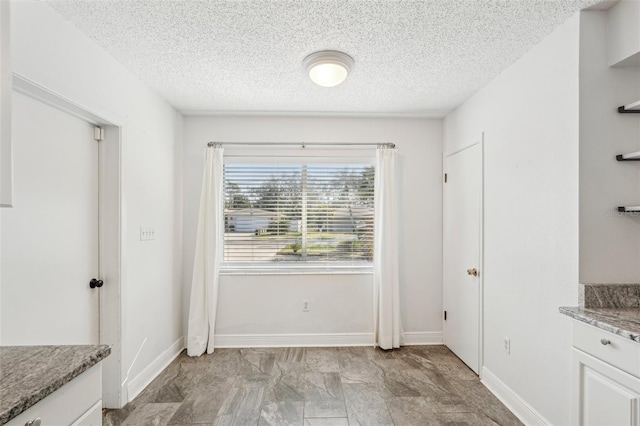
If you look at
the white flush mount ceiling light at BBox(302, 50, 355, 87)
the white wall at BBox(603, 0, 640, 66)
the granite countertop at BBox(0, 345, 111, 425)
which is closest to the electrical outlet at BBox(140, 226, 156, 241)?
the granite countertop at BBox(0, 345, 111, 425)

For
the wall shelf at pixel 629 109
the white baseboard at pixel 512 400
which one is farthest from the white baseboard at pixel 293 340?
the wall shelf at pixel 629 109

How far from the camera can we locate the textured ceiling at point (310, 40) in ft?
5.95

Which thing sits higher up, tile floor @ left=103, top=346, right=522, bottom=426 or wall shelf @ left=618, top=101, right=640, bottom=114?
wall shelf @ left=618, top=101, right=640, bottom=114

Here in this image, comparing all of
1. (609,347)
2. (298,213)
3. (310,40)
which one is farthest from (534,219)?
(298,213)

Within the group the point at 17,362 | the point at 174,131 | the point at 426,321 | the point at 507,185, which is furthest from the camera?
the point at 426,321

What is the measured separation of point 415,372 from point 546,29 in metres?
2.89

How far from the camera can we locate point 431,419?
2291 millimetres

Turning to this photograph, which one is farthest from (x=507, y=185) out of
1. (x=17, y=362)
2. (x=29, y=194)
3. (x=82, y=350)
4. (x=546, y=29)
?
(x=29, y=194)

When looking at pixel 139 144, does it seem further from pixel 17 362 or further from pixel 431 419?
pixel 431 419

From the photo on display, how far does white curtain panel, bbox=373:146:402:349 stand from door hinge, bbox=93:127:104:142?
2.61m

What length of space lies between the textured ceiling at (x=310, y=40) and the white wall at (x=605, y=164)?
0.32 meters

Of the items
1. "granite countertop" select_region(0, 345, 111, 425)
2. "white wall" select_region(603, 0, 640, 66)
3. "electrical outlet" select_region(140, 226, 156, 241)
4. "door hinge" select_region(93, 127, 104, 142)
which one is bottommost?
"granite countertop" select_region(0, 345, 111, 425)

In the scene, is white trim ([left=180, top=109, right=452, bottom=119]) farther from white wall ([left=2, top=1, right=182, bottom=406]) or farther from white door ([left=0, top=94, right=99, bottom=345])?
white door ([left=0, top=94, right=99, bottom=345])

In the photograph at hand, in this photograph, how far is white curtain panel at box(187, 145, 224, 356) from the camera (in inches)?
135
